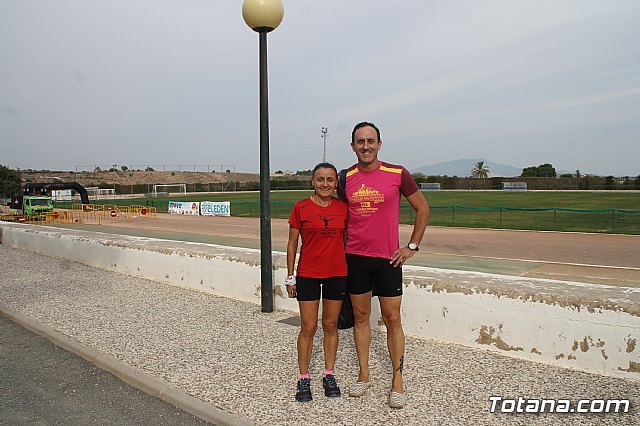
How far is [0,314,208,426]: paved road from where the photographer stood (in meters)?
4.03

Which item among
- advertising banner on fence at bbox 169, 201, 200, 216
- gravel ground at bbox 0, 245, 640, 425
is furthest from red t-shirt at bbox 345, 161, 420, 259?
advertising banner on fence at bbox 169, 201, 200, 216

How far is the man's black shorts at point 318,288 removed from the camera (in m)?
4.06

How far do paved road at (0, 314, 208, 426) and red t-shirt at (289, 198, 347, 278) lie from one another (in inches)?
57.0

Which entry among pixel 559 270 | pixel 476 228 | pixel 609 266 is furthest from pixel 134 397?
pixel 476 228

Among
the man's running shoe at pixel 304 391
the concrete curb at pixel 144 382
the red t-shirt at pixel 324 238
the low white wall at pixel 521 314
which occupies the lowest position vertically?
the concrete curb at pixel 144 382

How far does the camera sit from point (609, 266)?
42.8ft

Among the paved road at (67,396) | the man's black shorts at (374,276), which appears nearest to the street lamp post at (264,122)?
the paved road at (67,396)

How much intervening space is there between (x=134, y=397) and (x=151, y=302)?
3.34 metres

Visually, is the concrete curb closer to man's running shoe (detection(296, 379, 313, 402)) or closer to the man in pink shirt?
man's running shoe (detection(296, 379, 313, 402))

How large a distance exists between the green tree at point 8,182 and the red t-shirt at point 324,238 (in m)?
74.2

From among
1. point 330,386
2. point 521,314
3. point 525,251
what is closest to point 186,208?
point 525,251

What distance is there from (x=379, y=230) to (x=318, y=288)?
67 centimetres

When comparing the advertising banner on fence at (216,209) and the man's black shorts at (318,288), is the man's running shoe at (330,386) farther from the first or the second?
the advertising banner on fence at (216,209)

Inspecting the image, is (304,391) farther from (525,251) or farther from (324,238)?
(525,251)
